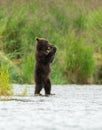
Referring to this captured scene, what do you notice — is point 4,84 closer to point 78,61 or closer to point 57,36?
point 78,61

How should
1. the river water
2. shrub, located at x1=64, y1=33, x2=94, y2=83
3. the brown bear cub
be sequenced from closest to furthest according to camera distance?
the river water
the brown bear cub
shrub, located at x1=64, y1=33, x2=94, y2=83

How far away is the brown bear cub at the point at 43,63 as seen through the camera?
591 inches

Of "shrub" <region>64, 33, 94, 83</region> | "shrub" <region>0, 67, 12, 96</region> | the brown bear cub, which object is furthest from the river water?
"shrub" <region>64, 33, 94, 83</region>

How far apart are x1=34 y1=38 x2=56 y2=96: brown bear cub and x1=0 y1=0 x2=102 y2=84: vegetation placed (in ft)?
19.3

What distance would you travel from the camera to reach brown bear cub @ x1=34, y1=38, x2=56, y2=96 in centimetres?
1500

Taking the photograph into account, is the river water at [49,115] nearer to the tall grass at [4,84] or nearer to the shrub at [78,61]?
the tall grass at [4,84]

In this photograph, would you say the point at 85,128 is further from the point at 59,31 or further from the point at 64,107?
the point at 59,31

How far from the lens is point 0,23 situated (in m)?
23.8

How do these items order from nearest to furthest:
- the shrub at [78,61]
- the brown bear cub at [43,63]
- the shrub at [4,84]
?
the shrub at [4,84]
the brown bear cub at [43,63]
the shrub at [78,61]

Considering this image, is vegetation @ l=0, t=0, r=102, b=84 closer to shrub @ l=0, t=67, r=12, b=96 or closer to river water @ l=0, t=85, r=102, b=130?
shrub @ l=0, t=67, r=12, b=96

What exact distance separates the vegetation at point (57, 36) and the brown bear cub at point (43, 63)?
19.3 ft

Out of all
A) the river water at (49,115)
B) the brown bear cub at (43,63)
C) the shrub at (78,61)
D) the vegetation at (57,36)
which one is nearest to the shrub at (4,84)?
the brown bear cub at (43,63)

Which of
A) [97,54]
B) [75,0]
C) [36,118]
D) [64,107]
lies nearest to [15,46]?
[97,54]

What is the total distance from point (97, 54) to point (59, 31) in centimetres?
236
